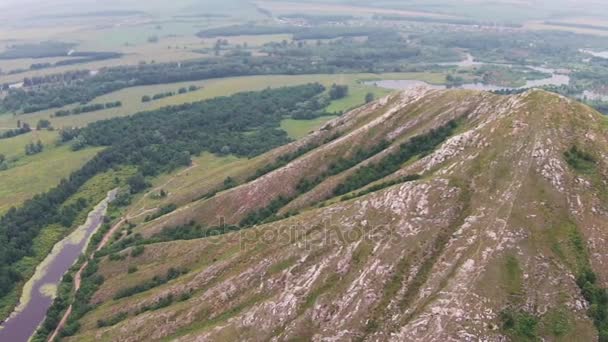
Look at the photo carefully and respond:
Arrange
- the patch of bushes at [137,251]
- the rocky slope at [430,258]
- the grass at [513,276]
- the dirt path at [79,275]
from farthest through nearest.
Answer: the patch of bushes at [137,251], the dirt path at [79,275], the grass at [513,276], the rocky slope at [430,258]

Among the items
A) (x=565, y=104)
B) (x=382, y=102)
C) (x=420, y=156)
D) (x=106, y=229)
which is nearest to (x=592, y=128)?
(x=565, y=104)

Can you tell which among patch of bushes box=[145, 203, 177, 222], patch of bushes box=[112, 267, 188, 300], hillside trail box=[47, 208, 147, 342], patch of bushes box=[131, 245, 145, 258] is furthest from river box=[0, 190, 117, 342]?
patch of bushes box=[131, 245, 145, 258]

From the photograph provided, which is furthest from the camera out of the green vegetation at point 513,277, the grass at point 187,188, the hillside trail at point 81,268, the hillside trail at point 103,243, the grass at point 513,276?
the grass at point 187,188

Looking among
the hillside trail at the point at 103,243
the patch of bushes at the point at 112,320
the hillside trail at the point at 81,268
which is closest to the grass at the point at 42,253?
the hillside trail at the point at 81,268

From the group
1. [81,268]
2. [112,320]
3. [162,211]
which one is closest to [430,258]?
[112,320]

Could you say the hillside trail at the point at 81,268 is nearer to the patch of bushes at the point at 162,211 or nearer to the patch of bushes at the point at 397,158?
the patch of bushes at the point at 162,211

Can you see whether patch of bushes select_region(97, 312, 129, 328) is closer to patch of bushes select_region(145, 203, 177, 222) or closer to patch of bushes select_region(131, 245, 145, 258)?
patch of bushes select_region(131, 245, 145, 258)

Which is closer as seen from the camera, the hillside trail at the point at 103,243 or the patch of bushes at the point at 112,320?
the patch of bushes at the point at 112,320
